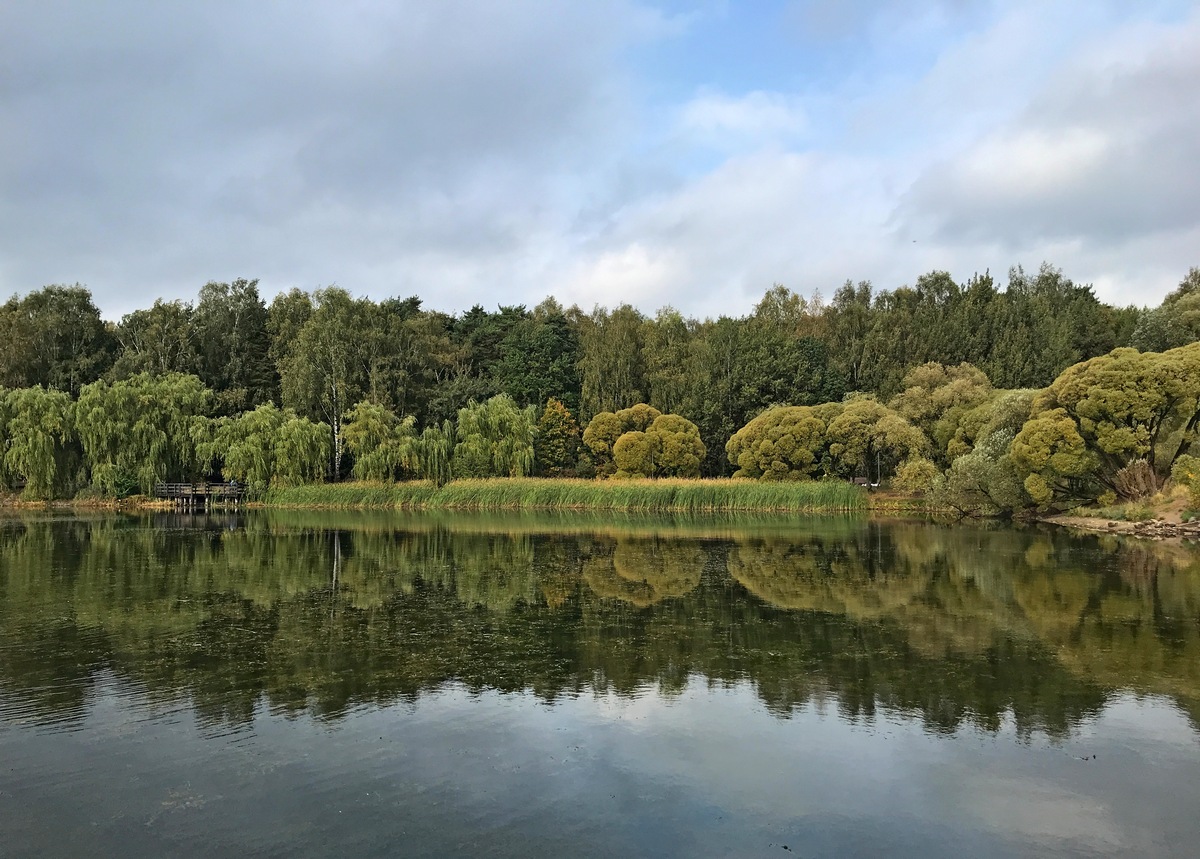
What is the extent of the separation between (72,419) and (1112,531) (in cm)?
4652

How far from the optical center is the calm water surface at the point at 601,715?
6090 millimetres

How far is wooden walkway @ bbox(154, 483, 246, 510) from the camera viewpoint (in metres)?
44.5

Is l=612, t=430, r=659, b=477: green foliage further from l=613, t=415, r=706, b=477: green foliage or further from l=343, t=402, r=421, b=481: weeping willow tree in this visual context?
l=343, t=402, r=421, b=481: weeping willow tree

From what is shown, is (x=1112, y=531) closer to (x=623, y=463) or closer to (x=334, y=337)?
(x=623, y=463)

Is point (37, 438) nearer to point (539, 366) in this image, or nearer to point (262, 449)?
point (262, 449)

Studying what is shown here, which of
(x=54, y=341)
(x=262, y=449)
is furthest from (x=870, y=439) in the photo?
(x=54, y=341)

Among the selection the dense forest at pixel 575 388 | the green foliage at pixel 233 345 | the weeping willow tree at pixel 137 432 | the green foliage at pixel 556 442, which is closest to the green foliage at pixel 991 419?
the dense forest at pixel 575 388

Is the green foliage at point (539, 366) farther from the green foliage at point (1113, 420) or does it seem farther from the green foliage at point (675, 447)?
the green foliage at point (1113, 420)

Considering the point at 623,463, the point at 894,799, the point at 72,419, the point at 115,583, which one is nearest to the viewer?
the point at 894,799

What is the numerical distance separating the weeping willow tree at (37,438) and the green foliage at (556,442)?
24.8 m

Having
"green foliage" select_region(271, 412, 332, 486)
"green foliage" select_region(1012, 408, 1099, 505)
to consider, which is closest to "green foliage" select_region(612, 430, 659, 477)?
"green foliage" select_region(271, 412, 332, 486)

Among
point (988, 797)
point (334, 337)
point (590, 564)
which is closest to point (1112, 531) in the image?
point (590, 564)

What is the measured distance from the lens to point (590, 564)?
2005 cm

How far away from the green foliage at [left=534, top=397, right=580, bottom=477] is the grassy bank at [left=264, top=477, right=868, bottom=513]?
6.32 metres
